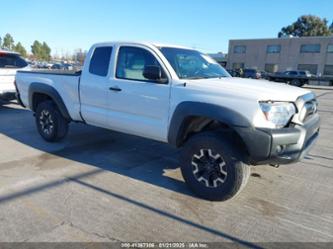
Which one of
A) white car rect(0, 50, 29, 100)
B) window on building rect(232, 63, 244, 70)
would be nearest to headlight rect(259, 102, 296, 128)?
white car rect(0, 50, 29, 100)

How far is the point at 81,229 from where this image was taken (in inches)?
124

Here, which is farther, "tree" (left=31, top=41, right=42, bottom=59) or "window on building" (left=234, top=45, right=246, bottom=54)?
"tree" (left=31, top=41, right=42, bottom=59)

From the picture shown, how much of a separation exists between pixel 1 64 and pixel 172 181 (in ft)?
25.0

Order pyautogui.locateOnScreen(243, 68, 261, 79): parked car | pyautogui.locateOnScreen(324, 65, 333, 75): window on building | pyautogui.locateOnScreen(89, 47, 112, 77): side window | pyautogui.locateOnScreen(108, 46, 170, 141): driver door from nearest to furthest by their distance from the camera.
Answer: pyautogui.locateOnScreen(108, 46, 170, 141): driver door, pyautogui.locateOnScreen(89, 47, 112, 77): side window, pyautogui.locateOnScreen(243, 68, 261, 79): parked car, pyautogui.locateOnScreen(324, 65, 333, 75): window on building

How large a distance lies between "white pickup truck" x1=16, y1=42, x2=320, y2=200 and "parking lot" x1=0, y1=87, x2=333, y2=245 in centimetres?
45

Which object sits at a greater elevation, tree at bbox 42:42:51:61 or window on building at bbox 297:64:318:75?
tree at bbox 42:42:51:61

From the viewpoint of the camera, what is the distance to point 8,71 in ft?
30.2

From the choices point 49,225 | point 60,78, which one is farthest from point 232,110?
point 60,78

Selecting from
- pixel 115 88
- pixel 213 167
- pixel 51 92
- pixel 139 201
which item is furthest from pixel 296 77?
pixel 139 201

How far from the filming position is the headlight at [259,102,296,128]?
3441 millimetres

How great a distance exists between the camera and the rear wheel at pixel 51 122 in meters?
6.03

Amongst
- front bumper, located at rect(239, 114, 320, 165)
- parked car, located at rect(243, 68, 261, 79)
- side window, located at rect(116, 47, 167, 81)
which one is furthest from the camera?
parked car, located at rect(243, 68, 261, 79)

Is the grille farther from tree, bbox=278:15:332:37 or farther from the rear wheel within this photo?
tree, bbox=278:15:332:37

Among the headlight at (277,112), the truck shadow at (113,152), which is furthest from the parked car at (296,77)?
the headlight at (277,112)
